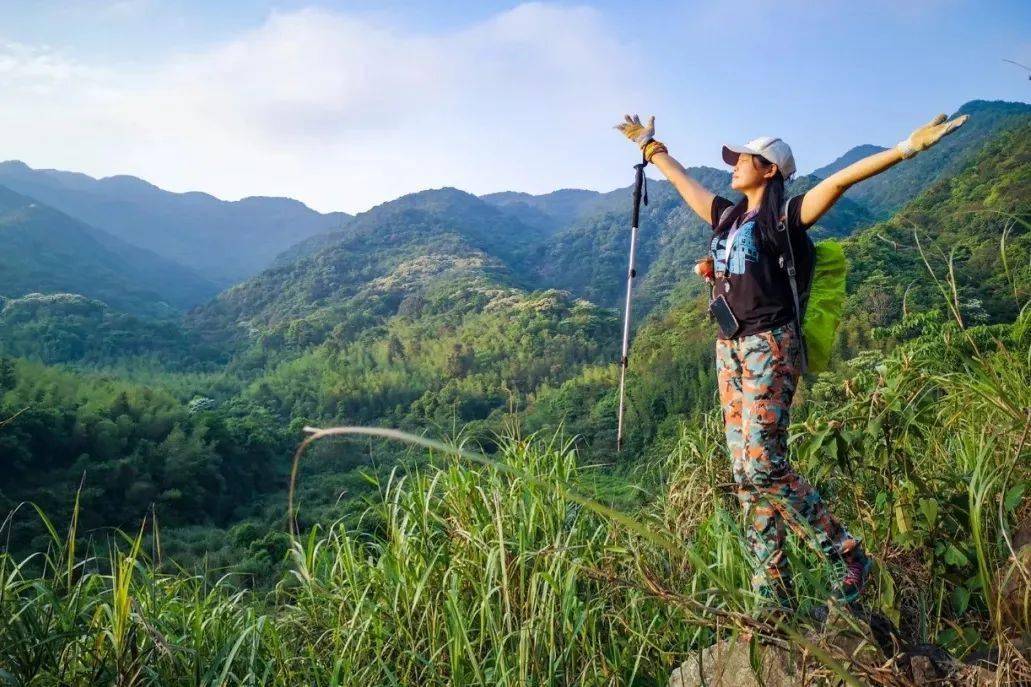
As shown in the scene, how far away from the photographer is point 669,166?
2326 millimetres

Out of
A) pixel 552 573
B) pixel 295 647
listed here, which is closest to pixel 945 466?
pixel 552 573

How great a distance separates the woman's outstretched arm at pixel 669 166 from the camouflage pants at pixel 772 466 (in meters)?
0.50

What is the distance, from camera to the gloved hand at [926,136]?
151cm

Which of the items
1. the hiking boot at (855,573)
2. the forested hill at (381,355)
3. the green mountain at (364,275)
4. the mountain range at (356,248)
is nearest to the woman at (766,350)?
the hiking boot at (855,573)

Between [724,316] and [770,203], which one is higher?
[770,203]

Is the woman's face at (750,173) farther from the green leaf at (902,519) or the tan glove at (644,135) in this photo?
the green leaf at (902,519)

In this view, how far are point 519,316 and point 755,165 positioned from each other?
25086mm

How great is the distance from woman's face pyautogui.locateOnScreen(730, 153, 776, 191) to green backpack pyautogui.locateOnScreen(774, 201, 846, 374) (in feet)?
0.52

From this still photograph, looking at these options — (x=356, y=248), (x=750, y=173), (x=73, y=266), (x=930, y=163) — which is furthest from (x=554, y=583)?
(x=356, y=248)

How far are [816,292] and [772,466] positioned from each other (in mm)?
499

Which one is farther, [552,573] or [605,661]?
[552,573]

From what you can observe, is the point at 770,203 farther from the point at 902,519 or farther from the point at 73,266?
the point at 73,266

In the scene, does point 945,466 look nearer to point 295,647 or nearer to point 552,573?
point 552,573

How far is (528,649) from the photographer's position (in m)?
1.85
